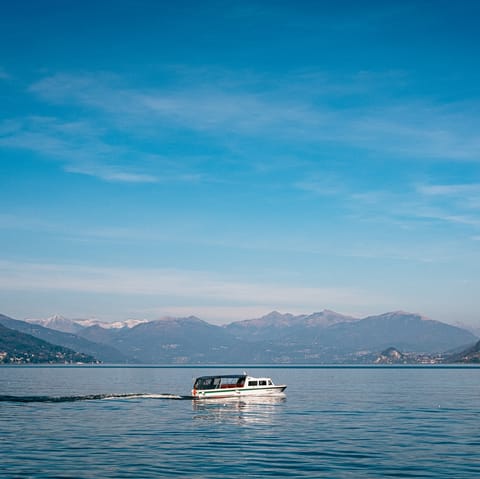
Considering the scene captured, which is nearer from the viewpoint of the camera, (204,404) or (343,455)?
(343,455)

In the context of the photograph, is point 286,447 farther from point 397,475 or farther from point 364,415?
point 364,415

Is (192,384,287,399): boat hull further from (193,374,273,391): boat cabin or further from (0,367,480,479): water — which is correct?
(0,367,480,479): water

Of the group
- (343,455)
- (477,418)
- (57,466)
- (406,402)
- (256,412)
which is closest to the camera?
(57,466)

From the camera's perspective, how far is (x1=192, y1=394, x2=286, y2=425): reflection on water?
103 metres

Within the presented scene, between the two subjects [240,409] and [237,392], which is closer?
[240,409]

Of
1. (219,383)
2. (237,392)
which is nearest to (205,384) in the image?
(219,383)

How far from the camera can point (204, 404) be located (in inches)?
5325

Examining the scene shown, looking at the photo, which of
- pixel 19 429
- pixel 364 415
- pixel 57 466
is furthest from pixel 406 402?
pixel 57 466

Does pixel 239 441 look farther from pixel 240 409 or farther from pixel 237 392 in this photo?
pixel 237 392

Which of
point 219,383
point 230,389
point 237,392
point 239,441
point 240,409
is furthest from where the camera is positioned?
point 219,383

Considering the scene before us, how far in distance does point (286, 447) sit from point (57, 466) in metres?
23.7

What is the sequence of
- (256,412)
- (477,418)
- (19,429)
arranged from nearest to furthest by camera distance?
(19,429) < (477,418) < (256,412)

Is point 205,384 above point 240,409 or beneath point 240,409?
above

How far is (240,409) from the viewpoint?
12356 centimetres
